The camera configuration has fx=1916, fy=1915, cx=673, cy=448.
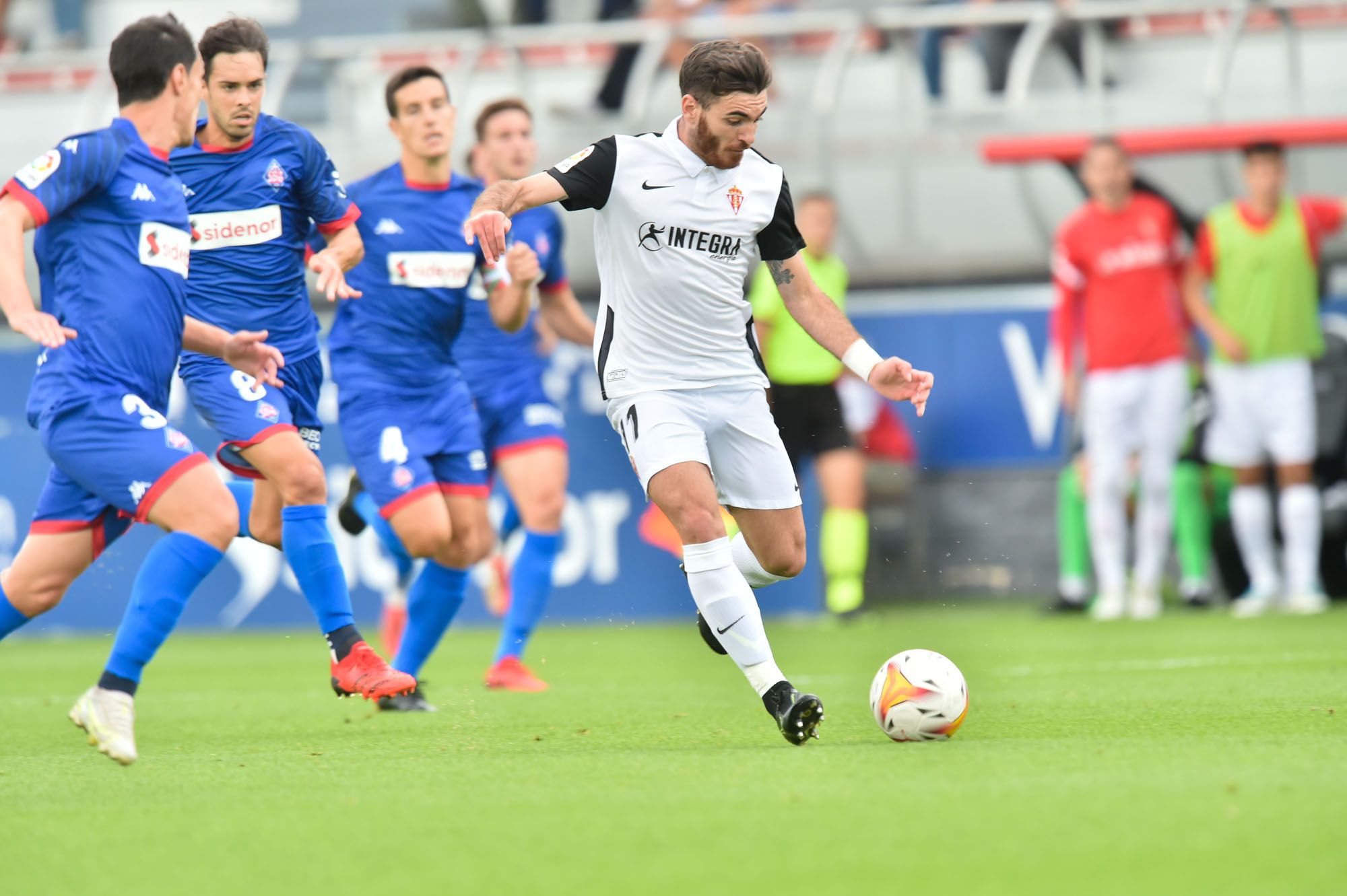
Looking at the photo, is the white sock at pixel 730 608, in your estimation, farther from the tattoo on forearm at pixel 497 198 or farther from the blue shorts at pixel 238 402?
the blue shorts at pixel 238 402

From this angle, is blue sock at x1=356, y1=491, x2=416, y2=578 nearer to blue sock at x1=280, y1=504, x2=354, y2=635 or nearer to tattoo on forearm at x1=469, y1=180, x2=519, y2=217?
blue sock at x1=280, y1=504, x2=354, y2=635

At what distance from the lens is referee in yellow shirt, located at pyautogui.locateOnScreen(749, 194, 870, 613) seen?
12.0 m

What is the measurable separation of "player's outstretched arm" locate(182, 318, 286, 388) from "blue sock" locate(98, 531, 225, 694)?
62 cm

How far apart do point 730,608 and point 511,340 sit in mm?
3749

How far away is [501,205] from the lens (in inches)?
215

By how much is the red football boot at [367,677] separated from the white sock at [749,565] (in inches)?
45.4

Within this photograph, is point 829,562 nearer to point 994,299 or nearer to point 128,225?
point 994,299

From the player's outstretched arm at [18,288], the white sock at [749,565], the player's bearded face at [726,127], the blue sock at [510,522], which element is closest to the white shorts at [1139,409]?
the blue sock at [510,522]

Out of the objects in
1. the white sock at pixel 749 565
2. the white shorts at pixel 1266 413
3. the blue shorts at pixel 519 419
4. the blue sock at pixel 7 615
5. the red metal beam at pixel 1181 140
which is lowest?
the white shorts at pixel 1266 413

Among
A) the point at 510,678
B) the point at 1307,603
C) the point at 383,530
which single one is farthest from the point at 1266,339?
the point at 383,530

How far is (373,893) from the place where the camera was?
3496 millimetres

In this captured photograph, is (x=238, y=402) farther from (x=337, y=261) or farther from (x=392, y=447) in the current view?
(x=392, y=447)

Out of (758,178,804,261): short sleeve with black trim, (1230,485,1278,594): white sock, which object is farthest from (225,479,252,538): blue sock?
(1230,485,1278,594): white sock

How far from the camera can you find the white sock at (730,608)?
5.61 meters
